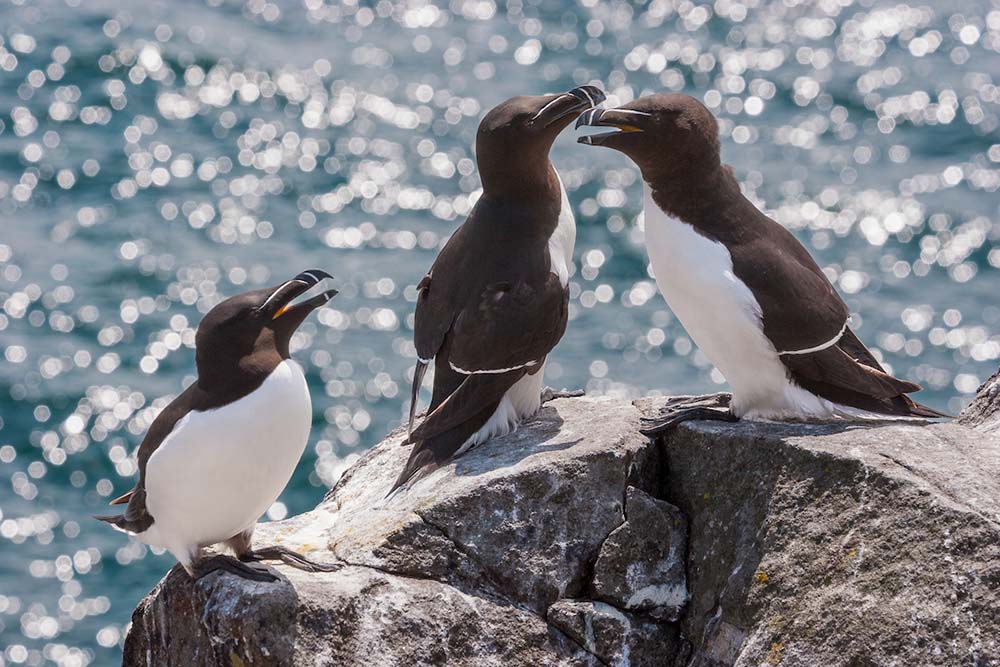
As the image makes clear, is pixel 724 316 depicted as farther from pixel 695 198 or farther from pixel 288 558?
pixel 288 558

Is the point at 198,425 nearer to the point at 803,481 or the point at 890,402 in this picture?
the point at 803,481

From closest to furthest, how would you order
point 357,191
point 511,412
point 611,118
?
point 611,118 → point 511,412 → point 357,191

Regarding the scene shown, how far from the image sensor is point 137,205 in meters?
19.4

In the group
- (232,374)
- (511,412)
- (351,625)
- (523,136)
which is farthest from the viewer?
(511,412)

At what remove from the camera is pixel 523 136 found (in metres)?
6.72

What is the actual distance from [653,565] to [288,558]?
152cm

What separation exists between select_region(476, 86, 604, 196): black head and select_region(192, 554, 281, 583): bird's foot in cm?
206

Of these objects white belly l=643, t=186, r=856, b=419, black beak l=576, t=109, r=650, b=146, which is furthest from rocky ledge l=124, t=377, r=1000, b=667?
black beak l=576, t=109, r=650, b=146

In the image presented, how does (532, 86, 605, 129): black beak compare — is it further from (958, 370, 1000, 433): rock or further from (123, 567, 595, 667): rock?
(958, 370, 1000, 433): rock

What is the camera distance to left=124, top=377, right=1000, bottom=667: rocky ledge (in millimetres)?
5531

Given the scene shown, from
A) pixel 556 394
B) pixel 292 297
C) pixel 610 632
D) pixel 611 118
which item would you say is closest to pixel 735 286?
pixel 611 118

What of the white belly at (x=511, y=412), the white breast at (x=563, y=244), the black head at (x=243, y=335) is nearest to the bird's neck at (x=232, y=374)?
the black head at (x=243, y=335)

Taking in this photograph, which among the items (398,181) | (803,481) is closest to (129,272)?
(398,181)

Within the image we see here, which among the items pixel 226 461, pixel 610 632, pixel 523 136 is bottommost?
pixel 610 632
